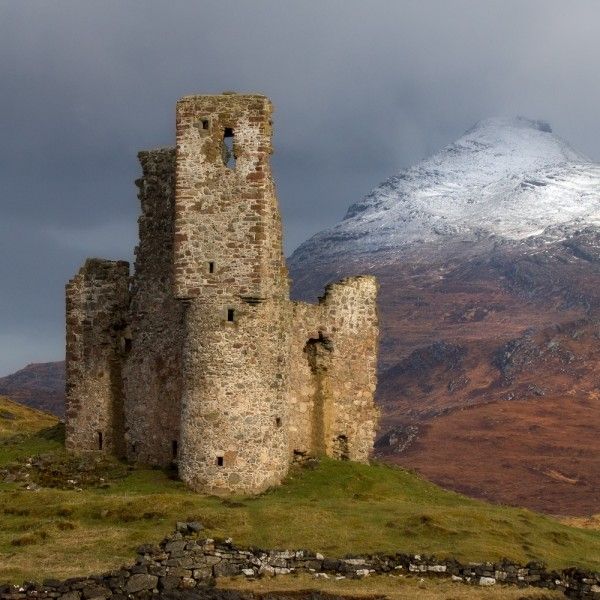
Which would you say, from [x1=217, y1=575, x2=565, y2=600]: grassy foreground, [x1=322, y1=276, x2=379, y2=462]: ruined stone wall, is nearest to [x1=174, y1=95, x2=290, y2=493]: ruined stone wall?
[x1=322, y1=276, x2=379, y2=462]: ruined stone wall

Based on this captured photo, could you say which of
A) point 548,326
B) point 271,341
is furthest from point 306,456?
point 548,326

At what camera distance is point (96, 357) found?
45531mm

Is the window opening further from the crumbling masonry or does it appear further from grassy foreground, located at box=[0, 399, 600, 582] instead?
grassy foreground, located at box=[0, 399, 600, 582]

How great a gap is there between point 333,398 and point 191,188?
10482mm

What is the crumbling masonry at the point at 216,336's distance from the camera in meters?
39.5

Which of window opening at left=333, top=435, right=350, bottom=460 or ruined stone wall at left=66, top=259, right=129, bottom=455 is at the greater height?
ruined stone wall at left=66, top=259, right=129, bottom=455

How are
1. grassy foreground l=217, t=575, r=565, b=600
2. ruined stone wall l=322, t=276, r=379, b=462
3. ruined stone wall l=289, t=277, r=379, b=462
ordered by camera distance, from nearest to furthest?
grassy foreground l=217, t=575, r=565, b=600
ruined stone wall l=289, t=277, r=379, b=462
ruined stone wall l=322, t=276, r=379, b=462

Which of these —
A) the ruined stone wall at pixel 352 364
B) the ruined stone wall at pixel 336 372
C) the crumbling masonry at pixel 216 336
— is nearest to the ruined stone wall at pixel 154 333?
the crumbling masonry at pixel 216 336

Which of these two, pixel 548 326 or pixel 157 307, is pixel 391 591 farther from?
pixel 548 326

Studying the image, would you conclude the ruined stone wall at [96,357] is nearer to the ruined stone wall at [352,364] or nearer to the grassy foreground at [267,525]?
the grassy foreground at [267,525]

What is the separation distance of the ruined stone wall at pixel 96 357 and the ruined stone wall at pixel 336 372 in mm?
6478

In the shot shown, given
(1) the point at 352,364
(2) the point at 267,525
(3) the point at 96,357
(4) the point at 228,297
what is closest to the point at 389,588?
(2) the point at 267,525

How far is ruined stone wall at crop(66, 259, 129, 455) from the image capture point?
4522cm

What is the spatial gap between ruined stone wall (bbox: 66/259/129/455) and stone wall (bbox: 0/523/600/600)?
14.2 metres
